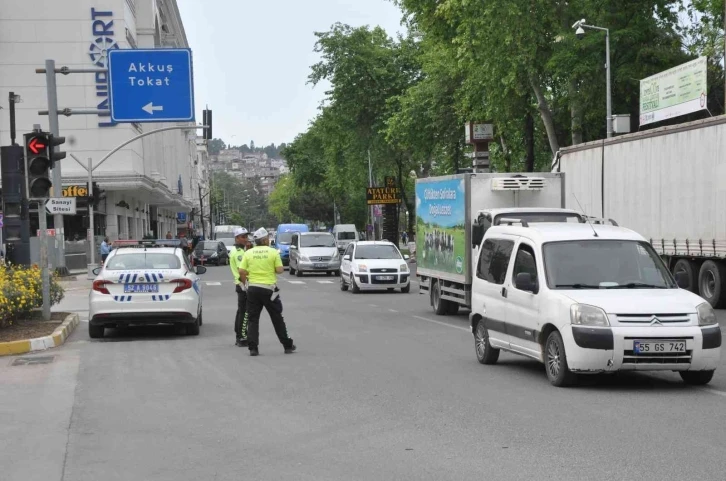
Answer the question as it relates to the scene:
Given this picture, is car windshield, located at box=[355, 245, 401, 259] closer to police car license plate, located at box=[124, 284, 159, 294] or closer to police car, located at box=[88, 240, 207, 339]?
police car, located at box=[88, 240, 207, 339]

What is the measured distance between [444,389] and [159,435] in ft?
11.4

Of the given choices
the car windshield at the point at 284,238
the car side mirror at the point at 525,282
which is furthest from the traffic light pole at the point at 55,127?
the car windshield at the point at 284,238

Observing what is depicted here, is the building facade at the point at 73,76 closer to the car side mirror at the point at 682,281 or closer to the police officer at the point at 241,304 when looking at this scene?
the police officer at the point at 241,304

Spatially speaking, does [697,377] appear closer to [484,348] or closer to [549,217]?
[484,348]

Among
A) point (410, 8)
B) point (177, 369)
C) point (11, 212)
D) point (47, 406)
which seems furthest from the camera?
point (410, 8)

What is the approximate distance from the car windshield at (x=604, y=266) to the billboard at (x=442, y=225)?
29.7ft

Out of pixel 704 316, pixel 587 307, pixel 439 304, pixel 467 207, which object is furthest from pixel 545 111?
pixel 587 307

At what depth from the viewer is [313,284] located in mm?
39688

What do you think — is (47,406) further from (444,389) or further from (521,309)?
(521,309)

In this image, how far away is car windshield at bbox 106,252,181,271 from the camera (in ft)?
62.1

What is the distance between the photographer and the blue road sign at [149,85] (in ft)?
97.1

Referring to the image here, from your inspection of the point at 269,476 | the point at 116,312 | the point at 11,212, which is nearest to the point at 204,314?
the point at 11,212

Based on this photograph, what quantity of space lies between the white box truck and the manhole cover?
1351cm

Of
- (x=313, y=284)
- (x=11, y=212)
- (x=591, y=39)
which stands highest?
(x=591, y=39)
